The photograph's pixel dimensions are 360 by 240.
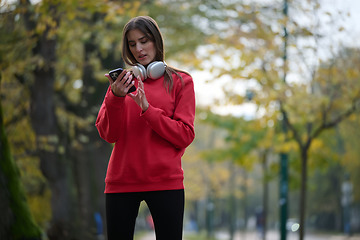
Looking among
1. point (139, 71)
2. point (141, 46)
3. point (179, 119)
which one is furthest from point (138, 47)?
point (179, 119)

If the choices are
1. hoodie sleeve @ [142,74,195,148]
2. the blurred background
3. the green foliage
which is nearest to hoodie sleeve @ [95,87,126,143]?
hoodie sleeve @ [142,74,195,148]

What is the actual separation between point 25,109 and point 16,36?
386cm

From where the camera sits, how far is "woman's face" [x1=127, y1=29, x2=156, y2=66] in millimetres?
3002

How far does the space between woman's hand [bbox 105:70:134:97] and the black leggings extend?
52cm

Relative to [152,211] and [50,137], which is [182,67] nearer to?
[50,137]

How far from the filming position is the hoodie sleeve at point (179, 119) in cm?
277

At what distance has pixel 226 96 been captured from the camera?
13289mm

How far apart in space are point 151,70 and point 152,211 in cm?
73

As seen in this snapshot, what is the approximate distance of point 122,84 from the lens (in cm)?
277

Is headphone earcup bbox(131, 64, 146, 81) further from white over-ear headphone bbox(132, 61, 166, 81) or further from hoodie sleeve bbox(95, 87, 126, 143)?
hoodie sleeve bbox(95, 87, 126, 143)

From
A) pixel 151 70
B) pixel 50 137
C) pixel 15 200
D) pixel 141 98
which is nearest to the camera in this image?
pixel 141 98

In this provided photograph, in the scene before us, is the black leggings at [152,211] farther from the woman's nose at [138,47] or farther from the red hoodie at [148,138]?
the woman's nose at [138,47]

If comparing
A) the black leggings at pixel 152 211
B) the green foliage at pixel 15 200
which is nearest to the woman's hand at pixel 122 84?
the black leggings at pixel 152 211

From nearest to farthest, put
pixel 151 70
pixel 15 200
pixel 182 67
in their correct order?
pixel 151 70 < pixel 15 200 < pixel 182 67
